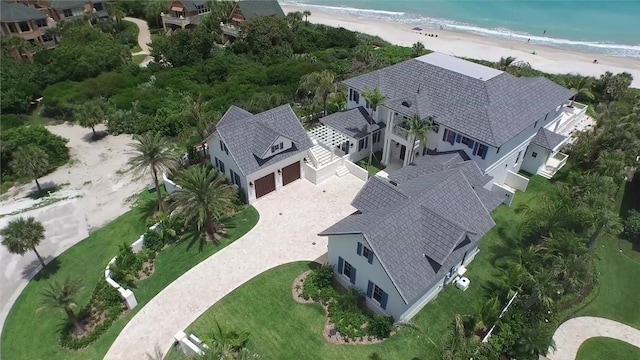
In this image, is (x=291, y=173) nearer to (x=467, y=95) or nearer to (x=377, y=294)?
(x=377, y=294)

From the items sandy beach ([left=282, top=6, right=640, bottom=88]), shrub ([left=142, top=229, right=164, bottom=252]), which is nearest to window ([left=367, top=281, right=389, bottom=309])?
shrub ([left=142, top=229, right=164, bottom=252])

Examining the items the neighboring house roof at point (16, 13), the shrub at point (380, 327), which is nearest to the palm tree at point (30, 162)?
the shrub at point (380, 327)

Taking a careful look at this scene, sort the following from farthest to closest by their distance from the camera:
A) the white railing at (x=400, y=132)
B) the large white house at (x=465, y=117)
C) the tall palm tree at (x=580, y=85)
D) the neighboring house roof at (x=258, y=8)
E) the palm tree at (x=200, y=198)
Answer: the neighboring house roof at (x=258, y=8), the tall palm tree at (x=580, y=85), the white railing at (x=400, y=132), the large white house at (x=465, y=117), the palm tree at (x=200, y=198)

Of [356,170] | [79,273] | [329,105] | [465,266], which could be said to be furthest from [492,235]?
Result: [79,273]

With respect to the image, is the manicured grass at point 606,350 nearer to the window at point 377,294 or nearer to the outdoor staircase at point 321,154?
the window at point 377,294

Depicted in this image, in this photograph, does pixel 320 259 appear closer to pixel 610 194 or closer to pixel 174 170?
pixel 174 170

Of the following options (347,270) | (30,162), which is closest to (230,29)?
(30,162)
